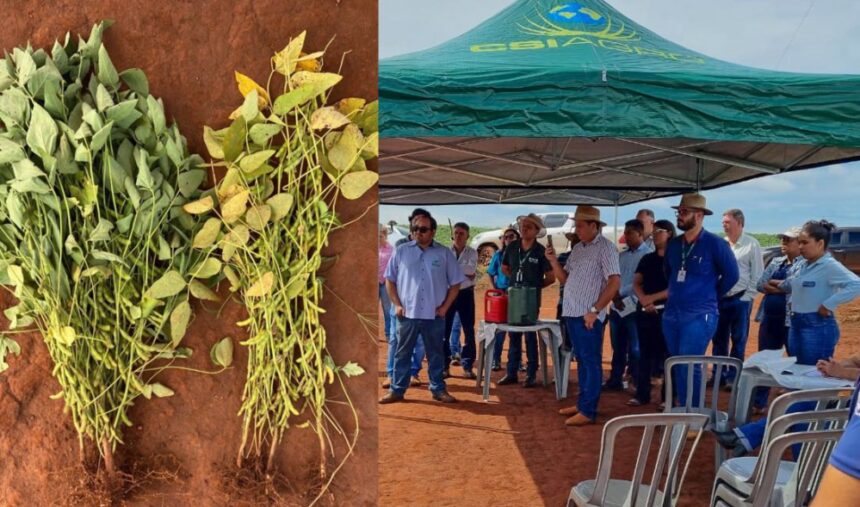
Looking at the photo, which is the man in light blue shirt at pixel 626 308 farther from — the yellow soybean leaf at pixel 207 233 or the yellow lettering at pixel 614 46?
the yellow soybean leaf at pixel 207 233

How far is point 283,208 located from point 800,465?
226cm

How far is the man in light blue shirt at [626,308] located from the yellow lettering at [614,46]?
260 centimetres

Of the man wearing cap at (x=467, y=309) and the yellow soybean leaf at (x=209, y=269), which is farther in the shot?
the man wearing cap at (x=467, y=309)

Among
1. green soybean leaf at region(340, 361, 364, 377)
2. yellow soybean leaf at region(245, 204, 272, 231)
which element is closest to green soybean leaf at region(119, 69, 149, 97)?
yellow soybean leaf at region(245, 204, 272, 231)

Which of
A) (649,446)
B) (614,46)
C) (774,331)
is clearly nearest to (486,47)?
(614,46)

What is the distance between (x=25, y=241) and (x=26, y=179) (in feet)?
0.49

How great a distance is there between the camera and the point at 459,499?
13.0 feet

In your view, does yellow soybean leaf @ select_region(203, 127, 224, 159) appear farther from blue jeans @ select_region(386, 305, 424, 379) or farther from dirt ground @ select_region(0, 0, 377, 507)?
blue jeans @ select_region(386, 305, 424, 379)

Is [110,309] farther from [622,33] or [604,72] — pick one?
[622,33]

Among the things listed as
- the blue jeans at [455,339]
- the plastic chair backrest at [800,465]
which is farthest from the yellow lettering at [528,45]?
the blue jeans at [455,339]

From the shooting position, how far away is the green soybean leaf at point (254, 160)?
5.40 ft

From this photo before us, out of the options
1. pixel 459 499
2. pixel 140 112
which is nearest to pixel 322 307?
pixel 140 112

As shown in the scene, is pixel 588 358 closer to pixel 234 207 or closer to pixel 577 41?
pixel 577 41

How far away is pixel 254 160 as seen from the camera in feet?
5.41
